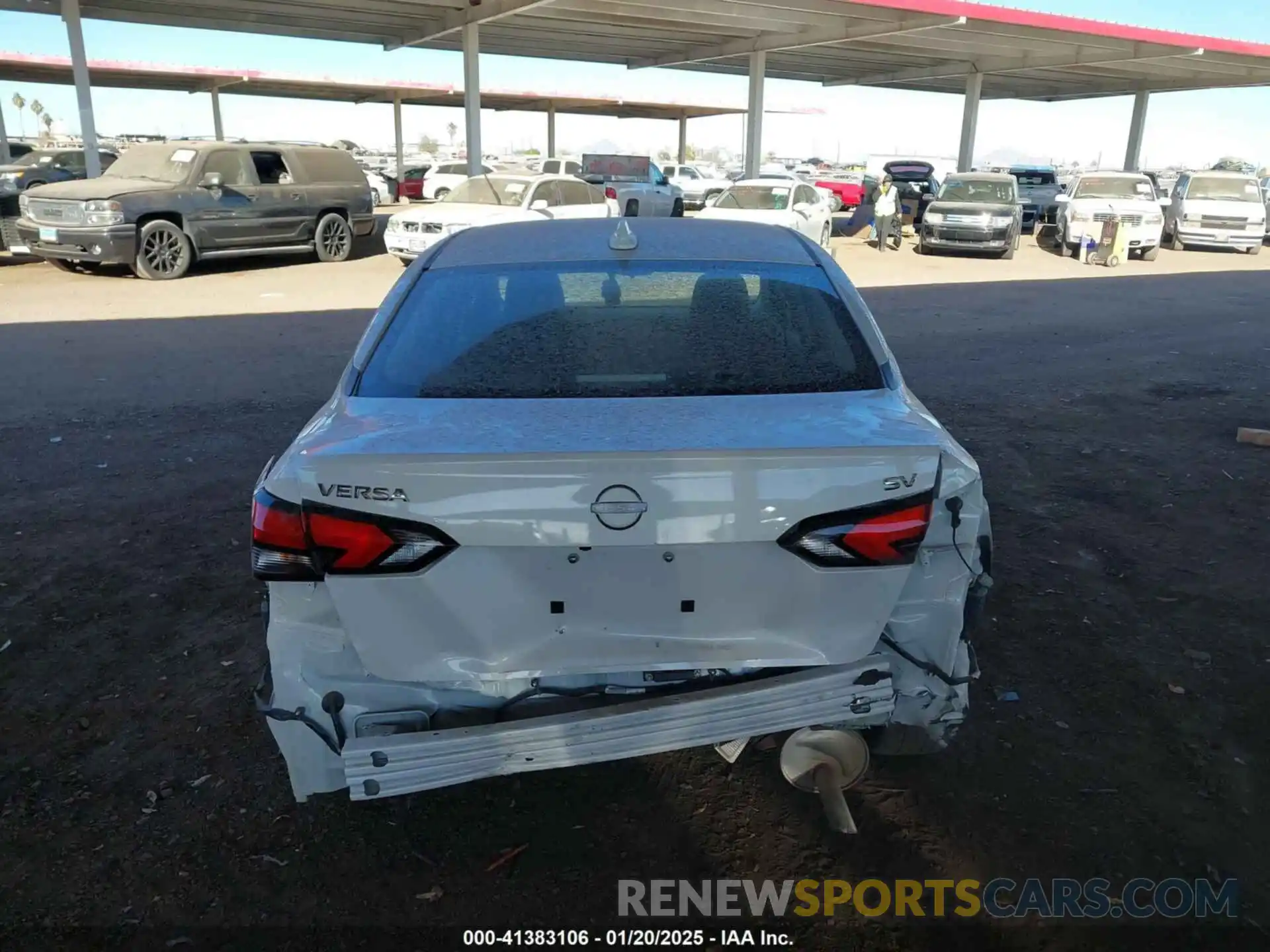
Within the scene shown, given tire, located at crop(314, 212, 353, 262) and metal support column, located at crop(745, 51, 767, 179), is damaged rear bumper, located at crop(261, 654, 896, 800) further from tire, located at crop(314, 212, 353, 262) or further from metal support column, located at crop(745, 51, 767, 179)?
metal support column, located at crop(745, 51, 767, 179)

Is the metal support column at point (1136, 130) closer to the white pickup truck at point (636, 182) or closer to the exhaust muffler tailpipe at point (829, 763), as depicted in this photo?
the white pickup truck at point (636, 182)

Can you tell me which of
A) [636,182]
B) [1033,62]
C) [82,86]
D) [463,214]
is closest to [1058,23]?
[1033,62]

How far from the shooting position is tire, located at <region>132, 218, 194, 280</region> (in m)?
14.2

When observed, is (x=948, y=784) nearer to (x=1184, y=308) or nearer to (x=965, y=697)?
(x=965, y=697)

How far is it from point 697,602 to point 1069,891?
134 centimetres

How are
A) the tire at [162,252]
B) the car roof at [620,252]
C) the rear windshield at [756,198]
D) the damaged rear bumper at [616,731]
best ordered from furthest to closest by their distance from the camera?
the rear windshield at [756,198]
the tire at [162,252]
the car roof at [620,252]
the damaged rear bumper at [616,731]

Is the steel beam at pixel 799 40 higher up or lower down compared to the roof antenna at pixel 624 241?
higher up

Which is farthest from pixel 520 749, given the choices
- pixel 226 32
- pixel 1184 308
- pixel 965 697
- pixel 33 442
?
pixel 226 32

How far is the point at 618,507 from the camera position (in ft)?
7.18

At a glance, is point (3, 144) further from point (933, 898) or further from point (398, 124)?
point (933, 898)

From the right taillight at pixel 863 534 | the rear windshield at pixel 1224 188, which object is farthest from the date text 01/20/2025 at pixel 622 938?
the rear windshield at pixel 1224 188

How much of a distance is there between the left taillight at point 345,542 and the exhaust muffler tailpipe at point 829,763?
112cm

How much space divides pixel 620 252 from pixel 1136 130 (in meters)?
38.0

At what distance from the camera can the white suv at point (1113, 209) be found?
65.5 ft
